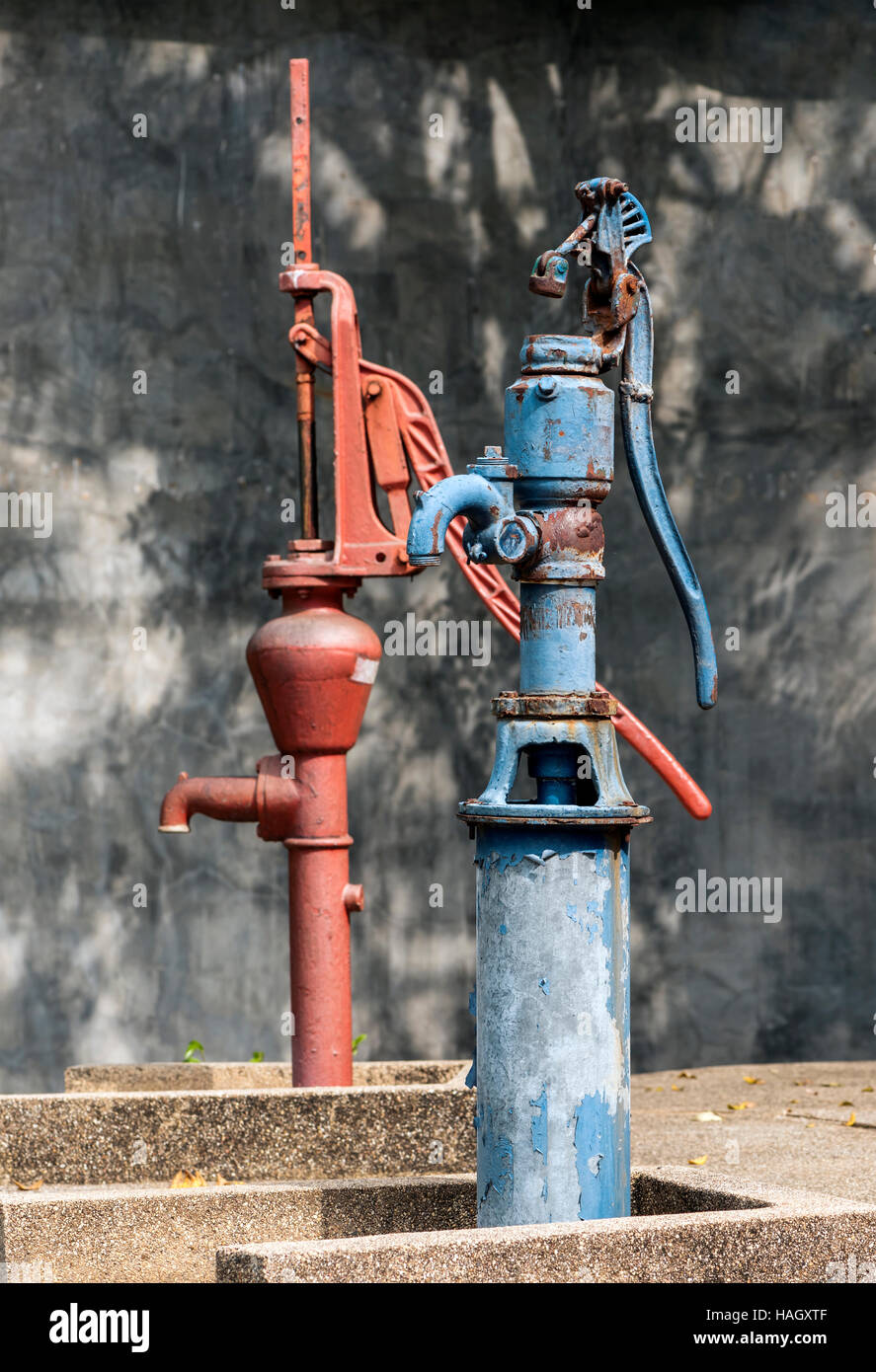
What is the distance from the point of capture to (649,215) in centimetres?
749

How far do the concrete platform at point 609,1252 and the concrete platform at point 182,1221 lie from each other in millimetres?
632

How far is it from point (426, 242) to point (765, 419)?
1.50m

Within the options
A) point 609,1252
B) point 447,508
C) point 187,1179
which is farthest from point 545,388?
point 187,1179

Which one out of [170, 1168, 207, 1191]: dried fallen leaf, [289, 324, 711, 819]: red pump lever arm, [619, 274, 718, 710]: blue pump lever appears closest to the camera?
[619, 274, 718, 710]: blue pump lever

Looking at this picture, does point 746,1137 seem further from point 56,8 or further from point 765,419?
point 56,8

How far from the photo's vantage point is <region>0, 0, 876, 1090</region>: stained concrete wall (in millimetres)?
6988

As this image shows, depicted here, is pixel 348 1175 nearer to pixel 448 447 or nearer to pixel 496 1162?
pixel 496 1162

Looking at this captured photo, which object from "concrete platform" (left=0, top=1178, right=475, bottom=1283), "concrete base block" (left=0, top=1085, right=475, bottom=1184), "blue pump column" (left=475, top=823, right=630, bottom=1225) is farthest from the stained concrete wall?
"blue pump column" (left=475, top=823, right=630, bottom=1225)

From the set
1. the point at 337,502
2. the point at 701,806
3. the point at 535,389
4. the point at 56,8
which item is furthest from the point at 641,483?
the point at 56,8

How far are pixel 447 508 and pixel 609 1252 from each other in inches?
50.7

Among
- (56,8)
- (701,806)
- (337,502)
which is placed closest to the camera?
(701,806)

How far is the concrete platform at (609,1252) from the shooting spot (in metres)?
2.81

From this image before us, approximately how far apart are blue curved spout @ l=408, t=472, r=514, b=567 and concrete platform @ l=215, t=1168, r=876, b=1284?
1.17 metres

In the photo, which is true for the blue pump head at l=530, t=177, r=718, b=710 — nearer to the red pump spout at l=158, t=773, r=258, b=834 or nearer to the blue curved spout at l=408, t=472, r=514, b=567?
the blue curved spout at l=408, t=472, r=514, b=567
